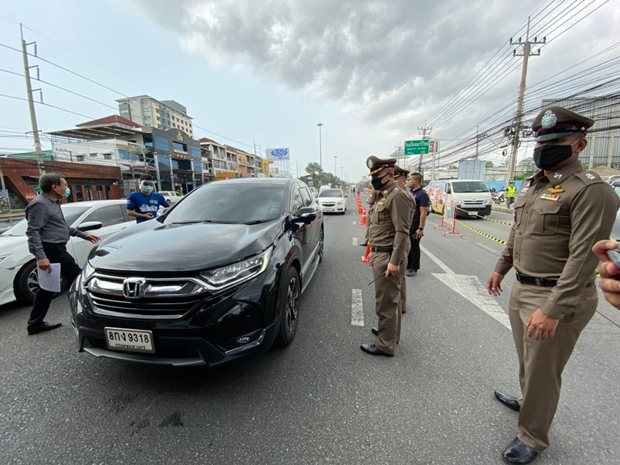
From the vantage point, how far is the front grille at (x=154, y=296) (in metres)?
1.92

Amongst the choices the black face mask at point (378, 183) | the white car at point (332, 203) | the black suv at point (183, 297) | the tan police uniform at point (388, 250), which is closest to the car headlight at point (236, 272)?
the black suv at point (183, 297)

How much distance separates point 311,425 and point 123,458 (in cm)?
112

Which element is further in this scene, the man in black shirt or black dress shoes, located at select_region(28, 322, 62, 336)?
the man in black shirt

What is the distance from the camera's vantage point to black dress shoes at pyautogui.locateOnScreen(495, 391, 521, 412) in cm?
197

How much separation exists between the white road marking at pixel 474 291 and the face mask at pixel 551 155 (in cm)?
232

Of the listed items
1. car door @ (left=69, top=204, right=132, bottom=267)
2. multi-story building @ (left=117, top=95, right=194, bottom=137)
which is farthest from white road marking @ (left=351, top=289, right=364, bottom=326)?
multi-story building @ (left=117, top=95, right=194, bottom=137)

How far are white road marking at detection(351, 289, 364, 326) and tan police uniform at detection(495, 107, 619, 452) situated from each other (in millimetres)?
1763

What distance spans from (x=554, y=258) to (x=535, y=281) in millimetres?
173

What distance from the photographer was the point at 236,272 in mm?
2104

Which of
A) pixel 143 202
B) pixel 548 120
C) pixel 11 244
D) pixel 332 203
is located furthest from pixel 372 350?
pixel 332 203

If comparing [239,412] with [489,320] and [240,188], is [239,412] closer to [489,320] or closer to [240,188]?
[240,188]

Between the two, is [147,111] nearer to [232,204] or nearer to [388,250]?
[232,204]

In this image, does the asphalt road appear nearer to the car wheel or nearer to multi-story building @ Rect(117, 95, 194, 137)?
the car wheel

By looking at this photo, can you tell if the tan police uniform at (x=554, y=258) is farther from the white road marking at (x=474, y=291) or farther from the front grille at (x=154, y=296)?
the front grille at (x=154, y=296)
